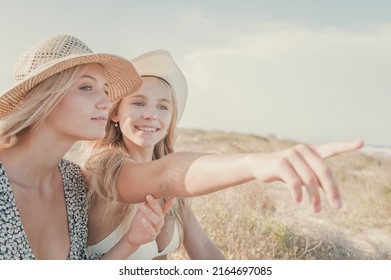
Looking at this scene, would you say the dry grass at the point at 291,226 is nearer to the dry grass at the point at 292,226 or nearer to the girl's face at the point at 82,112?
the dry grass at the point at 292,226

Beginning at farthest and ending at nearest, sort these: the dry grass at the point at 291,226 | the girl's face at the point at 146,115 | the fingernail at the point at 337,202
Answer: the dry grass at the point at 291,226
the girl's face at the point at 146,115
the fingernail at the point at 337,202

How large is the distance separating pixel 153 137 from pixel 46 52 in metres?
0.65

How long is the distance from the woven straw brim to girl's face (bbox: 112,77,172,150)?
16 cm

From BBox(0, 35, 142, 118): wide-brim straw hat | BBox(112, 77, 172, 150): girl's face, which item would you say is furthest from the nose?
BBox(0, 35, 142, 118): wide-brim straw hat

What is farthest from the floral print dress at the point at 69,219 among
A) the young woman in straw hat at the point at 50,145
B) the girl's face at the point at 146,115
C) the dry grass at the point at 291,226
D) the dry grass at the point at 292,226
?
the dry grass at the point at 292,226

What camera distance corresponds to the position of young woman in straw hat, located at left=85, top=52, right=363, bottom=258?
1.25 meters

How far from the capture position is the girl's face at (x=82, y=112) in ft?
6.98

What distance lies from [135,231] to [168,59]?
948 millimetres

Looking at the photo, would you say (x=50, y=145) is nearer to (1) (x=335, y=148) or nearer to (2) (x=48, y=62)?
(2) (x=48, y=62)

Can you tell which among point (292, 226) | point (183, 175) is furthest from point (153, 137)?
point (292, 226)

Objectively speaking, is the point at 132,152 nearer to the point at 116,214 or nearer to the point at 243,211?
the point at 116,214

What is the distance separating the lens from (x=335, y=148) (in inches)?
48.9

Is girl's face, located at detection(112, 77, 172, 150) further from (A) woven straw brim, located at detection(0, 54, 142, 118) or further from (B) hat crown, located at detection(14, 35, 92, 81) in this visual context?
(B) hat crown, located at detection(14, 35, 92, 81)

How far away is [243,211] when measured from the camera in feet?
14.6
